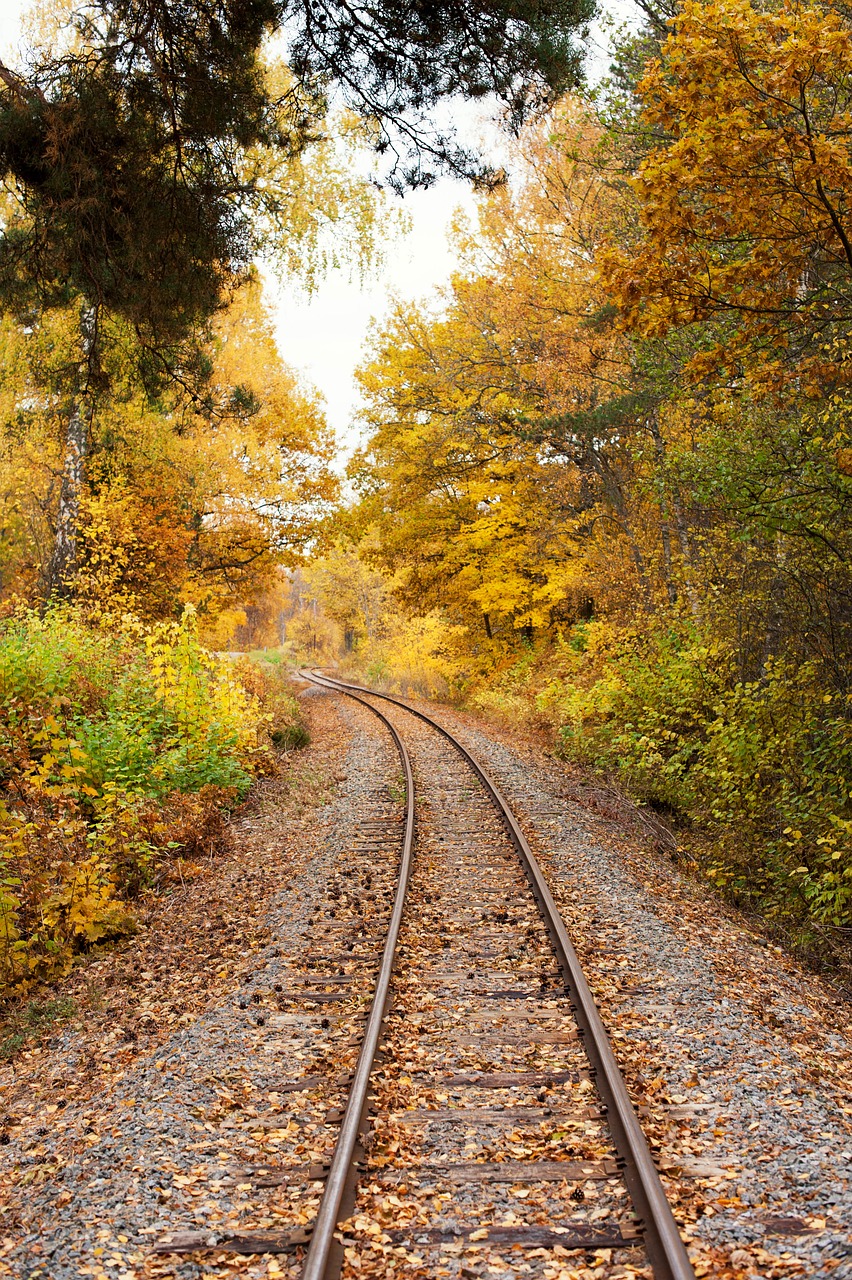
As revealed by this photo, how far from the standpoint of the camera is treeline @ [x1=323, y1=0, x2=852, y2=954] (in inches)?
265

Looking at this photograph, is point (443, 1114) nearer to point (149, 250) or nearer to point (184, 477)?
point (149, 250)

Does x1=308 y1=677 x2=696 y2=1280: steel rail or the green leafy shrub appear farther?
the green leafy shrub

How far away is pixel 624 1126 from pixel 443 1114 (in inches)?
35.1

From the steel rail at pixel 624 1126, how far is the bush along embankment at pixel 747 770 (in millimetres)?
2143

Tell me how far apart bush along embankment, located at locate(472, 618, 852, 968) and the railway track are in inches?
94.7

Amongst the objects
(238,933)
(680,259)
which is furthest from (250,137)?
(238,933)

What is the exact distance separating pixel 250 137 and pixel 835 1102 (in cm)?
784

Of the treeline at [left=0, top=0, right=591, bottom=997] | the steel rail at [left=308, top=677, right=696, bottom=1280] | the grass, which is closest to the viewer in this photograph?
the steel rail at [left=308, top=677, right=696, bottom=1280]

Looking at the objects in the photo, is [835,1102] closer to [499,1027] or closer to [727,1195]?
[727,1195]

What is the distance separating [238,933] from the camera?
729 cm

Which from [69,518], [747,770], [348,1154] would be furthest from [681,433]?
[348,1154]

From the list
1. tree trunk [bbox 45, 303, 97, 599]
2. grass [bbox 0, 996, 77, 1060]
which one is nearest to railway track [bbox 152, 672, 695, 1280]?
grass [bbox 0, 996, 77, 1060]

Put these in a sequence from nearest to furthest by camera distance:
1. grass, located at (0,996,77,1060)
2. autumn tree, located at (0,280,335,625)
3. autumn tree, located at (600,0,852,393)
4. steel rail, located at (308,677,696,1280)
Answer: steel rail, located at (308,677,696,1280)
grass, located at (0,996,77,1060)
autumn tree, located at (600,0,852,393)
autumn tree, located at (0,280,335,625)

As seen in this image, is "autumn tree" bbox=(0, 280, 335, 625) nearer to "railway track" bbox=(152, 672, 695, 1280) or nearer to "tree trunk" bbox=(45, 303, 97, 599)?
"tree trunk" bbox=(45, 303, 97, 599)
